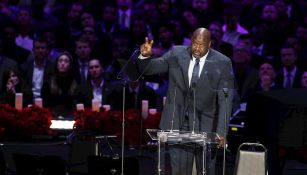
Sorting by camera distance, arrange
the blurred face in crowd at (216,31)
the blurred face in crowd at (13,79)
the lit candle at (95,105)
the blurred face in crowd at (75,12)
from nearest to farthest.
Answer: the lit candle at (95,105) → the blurred face in crowd at (13,79) → the blurred face in crowd at (216,31) → the blurred face in crowd at (75,12)

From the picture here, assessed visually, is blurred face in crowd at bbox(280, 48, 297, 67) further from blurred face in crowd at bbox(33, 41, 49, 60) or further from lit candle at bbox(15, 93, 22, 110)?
lit candle at bbox(15, 93, 22, 110)

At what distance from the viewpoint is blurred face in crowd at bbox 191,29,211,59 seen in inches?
284

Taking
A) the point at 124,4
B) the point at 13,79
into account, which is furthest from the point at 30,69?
the point at 124,4

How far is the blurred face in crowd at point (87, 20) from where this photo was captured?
13.6 m

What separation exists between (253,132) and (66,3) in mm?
7031

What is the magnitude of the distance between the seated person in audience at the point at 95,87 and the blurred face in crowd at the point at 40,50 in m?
0.97

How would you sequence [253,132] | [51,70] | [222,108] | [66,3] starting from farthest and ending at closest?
[66,3] → [51,70] → [253,132] → [222,108]

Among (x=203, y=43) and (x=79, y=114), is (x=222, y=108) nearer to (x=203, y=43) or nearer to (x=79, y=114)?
(x=203, y=43)

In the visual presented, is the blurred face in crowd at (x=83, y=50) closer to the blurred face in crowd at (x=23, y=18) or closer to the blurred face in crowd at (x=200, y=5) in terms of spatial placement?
the blurred face in crowd at (x=23, y=18)

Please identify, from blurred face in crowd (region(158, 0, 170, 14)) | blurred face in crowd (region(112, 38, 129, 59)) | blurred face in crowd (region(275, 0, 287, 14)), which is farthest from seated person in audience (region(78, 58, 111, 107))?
blurred face in crowd (region(275, 0, 287, 14))

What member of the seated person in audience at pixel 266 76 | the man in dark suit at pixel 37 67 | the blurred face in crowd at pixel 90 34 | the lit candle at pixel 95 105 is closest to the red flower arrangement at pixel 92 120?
the lit candle at pixel 95 105

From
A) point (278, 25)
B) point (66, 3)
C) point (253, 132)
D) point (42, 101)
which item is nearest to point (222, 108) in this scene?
point (253, 132)

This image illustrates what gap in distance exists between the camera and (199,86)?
7461 millimetres

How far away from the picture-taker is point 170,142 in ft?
22.6
